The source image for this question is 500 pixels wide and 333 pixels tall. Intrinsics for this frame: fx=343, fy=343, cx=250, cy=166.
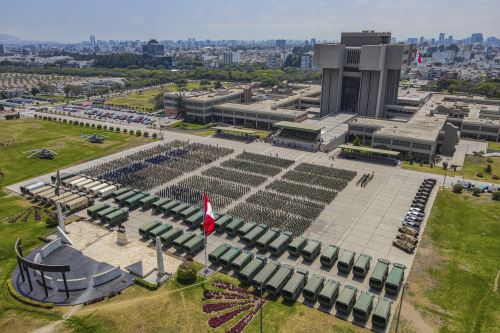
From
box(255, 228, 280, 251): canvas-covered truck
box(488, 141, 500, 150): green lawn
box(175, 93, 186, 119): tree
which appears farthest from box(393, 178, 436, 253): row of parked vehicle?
box(175, 93, 186, 119): tree

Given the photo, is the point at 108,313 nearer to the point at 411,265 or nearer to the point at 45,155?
the point at 411,265

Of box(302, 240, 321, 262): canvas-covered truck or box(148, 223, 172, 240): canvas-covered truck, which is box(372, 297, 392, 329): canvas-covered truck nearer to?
box(302, 240, 321, 262): canvas-covered truck

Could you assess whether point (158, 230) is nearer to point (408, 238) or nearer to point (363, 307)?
point (363, 307)

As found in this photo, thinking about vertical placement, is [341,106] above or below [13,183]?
above

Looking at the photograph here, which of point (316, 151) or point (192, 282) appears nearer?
point (192, 282)

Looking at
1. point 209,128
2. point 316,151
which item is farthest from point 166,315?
point 209,128

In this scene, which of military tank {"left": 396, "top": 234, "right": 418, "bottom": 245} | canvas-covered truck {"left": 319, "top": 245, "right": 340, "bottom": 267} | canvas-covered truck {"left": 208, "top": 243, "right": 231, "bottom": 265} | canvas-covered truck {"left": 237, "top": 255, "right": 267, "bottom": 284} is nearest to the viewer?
canvas-covered truck {"left": 237, "top": 255, "right": 267, "bottom": 284}
